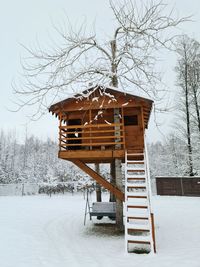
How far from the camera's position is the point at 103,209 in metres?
10.8

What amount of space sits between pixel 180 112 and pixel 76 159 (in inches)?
557

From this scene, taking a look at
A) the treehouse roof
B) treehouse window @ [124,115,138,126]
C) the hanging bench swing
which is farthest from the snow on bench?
the treehouse roof

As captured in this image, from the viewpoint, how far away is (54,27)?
9180mm

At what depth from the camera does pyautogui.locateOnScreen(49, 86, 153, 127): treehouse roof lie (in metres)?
9.46

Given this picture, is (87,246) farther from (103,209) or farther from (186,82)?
(186,82)

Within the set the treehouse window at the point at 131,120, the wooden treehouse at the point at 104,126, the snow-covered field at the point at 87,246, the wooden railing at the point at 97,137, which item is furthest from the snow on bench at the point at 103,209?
the treehouse window at the point at 131,120

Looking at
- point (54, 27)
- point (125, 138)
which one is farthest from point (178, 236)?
point (54, 27)

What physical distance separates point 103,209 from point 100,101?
5.28m

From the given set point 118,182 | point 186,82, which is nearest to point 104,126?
point 118,182

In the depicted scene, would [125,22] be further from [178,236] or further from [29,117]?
[178,236]

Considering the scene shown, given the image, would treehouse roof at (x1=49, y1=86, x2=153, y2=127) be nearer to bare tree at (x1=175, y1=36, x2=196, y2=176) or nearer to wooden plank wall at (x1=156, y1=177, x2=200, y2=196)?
bare tree at (x1=175, y1=36, x2=196, y2=176)

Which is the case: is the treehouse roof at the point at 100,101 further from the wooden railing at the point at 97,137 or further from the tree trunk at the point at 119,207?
the tree trunk at the point at 119,207

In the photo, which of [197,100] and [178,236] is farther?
[197,100]

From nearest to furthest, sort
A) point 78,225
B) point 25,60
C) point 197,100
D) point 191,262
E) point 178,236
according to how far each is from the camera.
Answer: point 191,262 → point 178,236 → point 25,60 → point 78,225 → point 197,100
